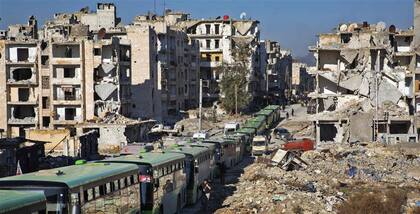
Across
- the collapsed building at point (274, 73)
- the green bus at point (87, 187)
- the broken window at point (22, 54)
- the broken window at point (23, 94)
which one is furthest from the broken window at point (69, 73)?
the collapsed building at point (274, 73)

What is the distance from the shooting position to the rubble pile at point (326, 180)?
102 ft

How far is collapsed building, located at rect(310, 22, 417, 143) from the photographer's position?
66062mm

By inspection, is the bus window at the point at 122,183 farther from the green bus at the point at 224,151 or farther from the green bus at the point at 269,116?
the green bus at the point at 269,116

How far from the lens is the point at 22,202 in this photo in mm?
14094

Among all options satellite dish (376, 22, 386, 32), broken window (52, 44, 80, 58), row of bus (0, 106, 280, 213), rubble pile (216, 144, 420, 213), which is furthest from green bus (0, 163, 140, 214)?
→ satellite dish (376, 22, 386, 32)

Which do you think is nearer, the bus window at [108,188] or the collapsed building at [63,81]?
the bus window at [108,188]

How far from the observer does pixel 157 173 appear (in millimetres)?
25125

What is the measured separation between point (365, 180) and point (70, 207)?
91.2 ft

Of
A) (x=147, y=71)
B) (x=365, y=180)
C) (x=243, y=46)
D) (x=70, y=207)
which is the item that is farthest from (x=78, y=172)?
(x=243, y=46)

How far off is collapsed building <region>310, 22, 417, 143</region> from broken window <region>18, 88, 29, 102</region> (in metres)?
27.9

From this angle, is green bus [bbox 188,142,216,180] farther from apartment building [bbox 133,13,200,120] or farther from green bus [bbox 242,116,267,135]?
apartment building [bbox 133,13,200,120]

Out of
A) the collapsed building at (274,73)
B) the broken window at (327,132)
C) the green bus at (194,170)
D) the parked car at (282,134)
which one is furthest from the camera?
the collapsed building at (274,73)

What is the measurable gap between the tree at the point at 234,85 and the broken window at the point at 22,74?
1222 inches

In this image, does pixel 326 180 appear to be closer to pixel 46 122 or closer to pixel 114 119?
pixel 114 119
